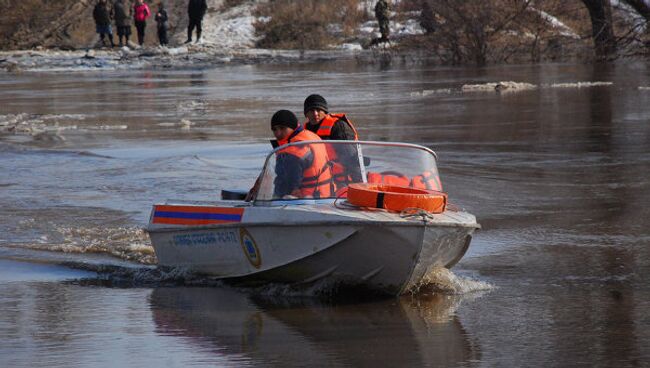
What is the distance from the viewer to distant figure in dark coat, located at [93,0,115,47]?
48.6 meters

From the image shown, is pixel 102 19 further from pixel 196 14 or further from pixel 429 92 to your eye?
pixel 429 92

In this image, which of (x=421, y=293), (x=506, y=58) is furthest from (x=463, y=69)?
(x=421, y=293)

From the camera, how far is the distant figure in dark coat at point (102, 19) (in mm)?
48625

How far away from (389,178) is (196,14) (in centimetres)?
4110

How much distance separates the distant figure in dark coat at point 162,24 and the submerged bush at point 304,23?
5.06m

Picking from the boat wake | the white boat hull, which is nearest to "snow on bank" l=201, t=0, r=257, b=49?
the white boat hull

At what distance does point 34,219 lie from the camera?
13.4 metres

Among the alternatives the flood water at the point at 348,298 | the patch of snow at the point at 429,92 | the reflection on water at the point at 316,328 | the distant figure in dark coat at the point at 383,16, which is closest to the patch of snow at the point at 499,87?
the patch of snow at the point at 429,92

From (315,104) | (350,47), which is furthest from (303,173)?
(350,47)

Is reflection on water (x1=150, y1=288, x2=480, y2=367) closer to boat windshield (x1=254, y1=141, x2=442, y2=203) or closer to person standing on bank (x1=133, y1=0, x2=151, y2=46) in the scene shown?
boat windshield (x1=254, y1=141, x2=442, y2=203)

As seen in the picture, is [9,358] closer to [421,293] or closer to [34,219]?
[421,293]

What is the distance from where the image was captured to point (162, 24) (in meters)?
49.4

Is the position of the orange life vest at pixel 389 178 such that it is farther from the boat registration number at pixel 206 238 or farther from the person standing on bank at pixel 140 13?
the person standing on bank at pixel 140 13

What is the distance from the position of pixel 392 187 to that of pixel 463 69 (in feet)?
94.9
